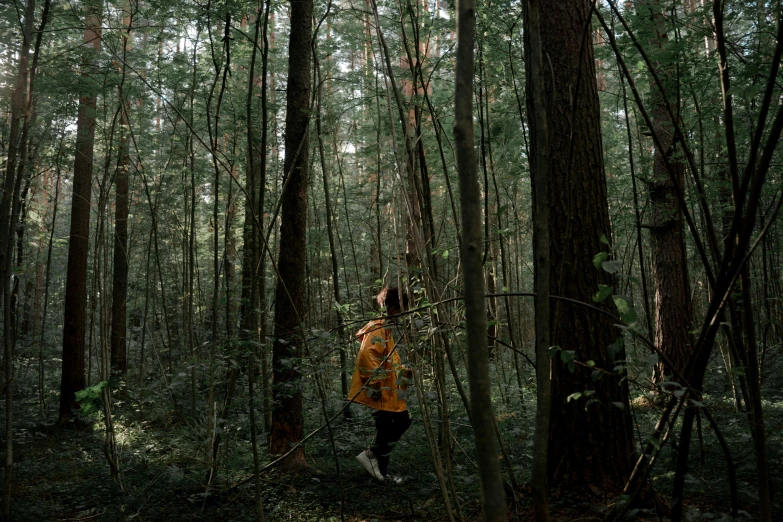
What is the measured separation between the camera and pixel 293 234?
4.94 m

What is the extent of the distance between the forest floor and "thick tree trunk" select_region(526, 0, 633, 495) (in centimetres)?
25

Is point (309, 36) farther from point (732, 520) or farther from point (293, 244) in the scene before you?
point (732, 520)

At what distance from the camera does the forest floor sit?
3.40 m

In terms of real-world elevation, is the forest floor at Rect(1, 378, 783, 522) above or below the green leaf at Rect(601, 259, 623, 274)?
below

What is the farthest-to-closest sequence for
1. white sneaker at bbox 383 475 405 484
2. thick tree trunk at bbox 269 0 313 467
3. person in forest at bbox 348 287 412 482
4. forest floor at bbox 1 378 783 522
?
thick tree trunk at bbox 269 0 313 467 < white sneaker at bbox 383 475 405 484 < person in forest at bbox 348 287 412 482 < forest floor at bbox 1 378 783 522

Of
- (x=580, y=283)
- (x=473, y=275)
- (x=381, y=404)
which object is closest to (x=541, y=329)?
(x=473, y=275)

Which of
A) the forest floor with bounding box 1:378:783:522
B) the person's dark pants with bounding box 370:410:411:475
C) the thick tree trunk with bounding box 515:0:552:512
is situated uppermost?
the thick tree trunk with bounding box 515:0:552:512

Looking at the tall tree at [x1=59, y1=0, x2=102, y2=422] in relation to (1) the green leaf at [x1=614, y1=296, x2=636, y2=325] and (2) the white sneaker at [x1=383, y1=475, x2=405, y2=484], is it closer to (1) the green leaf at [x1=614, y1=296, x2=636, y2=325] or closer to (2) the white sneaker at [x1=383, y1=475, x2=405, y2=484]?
(2) the white sneaker at [x1=383, y1=475, x2=405, y2=484]

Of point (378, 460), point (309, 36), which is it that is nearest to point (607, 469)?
point (378, 460)

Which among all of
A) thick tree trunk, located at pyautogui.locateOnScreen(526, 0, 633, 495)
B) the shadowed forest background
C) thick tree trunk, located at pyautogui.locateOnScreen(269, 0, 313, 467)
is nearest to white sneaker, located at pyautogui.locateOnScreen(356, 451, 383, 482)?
the shadowed forest background

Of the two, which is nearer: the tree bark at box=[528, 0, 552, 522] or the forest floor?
the tree bark at box=[528, 0, 552, 522]

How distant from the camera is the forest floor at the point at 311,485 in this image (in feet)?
11.2

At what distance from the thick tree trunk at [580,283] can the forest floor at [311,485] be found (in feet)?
0.81

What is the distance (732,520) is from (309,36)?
16.1 feet
